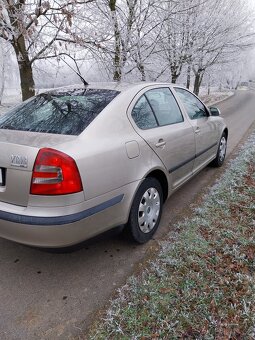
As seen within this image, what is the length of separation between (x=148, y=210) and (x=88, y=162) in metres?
1.03

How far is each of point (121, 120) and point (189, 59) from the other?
10473 mm

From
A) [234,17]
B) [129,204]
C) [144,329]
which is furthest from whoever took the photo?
[234,17]

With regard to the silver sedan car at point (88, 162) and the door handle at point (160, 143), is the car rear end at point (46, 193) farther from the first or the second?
the door handle at point (160, 143)

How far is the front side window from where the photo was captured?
377cm

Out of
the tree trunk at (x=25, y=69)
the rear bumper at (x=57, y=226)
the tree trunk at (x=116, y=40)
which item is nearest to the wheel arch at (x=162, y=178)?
the rear bumper at (x=57, y=226)

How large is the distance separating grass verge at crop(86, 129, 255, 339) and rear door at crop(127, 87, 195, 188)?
2.21 feet

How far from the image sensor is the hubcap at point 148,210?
2.78 m

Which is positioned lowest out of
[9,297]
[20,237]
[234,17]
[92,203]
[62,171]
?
[9,297]

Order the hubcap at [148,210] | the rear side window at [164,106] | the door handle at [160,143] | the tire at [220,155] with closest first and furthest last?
1. the hubcap at [148,210]
2. the door handle at [160,143]
3. the rear side window at [164,106]
4. the tire at [220,155]

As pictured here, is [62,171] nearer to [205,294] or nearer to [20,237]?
[20,237]

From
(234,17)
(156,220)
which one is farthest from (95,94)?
(234,17)

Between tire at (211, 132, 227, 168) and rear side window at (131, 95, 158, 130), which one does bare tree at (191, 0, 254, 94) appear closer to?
tire at (211, 132, 227, 168)

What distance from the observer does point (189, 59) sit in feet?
38.8

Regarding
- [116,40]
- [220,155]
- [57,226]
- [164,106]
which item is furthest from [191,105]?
[116,40]
